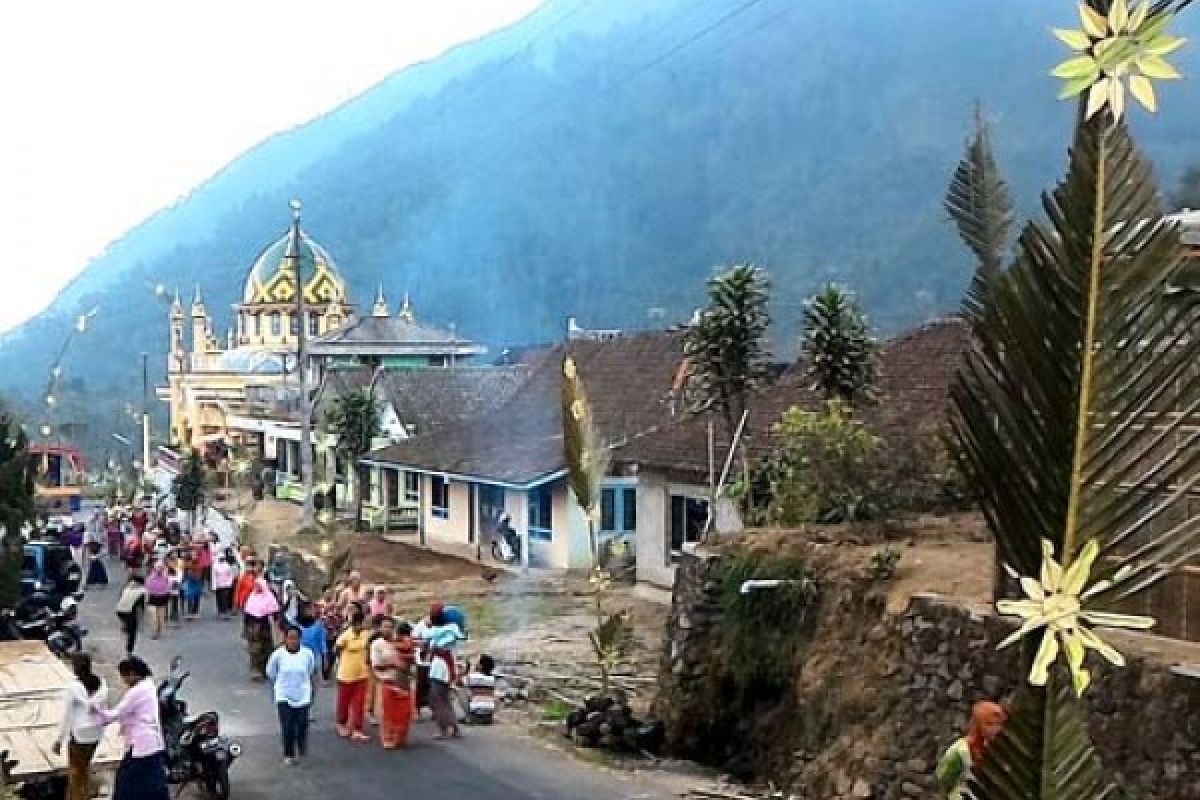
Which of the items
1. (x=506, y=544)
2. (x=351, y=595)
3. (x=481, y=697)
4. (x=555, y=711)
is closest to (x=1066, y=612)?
(x=481, y=697)

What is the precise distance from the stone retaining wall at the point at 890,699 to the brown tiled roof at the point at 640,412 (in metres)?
4.26

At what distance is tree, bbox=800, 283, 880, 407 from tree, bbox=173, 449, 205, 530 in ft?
78.8

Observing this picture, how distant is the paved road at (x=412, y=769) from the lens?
41.7ft

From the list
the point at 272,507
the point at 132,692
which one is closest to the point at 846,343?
the point at 132,692

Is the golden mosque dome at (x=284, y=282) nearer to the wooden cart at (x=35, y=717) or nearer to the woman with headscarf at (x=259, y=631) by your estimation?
the woman with headscarf at (x=259, y=631)

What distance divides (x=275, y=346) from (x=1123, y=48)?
215 ft

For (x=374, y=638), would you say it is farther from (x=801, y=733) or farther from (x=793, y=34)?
(x=793, y=34)

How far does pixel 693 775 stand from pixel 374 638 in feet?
10.5

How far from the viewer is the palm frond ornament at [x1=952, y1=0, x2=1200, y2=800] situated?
6.67 ft

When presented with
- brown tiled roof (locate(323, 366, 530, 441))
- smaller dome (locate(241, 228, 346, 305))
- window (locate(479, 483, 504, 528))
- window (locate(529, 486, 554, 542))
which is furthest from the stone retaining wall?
smaller dome (locate(241, 228, 346, 305))

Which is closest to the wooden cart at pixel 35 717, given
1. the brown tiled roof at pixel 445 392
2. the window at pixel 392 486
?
the window at pixel 392 486

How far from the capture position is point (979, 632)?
37.3ft

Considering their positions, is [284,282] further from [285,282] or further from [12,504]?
[12,504]

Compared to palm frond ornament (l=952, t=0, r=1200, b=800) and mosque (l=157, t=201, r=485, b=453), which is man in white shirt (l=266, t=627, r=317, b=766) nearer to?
palm frond ornament (l=952, t=0, r=1200, b=800)
